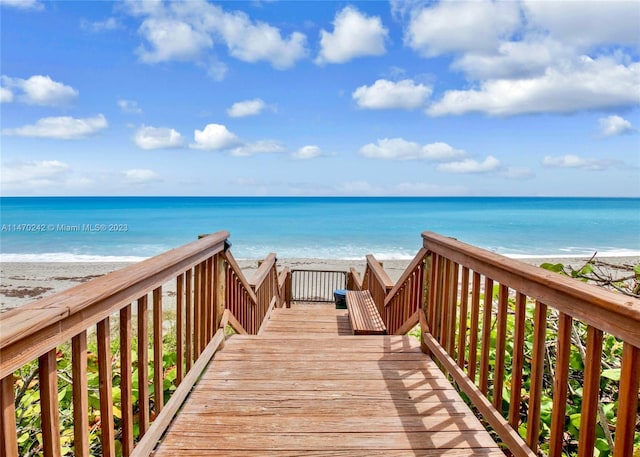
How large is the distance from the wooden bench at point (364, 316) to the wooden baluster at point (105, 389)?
3337mm

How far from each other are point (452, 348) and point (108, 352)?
2.11 meters

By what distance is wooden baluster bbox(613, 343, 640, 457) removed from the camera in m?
1.14

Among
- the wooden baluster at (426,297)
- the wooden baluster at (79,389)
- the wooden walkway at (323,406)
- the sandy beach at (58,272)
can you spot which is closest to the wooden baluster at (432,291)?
the wooden baluster at (426,297)

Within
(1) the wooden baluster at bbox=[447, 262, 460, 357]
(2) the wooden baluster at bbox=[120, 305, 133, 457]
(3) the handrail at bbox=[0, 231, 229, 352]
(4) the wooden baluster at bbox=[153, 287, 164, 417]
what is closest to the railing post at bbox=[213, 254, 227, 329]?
(3) the handrail at bbox=[0, 231, 229, 352]

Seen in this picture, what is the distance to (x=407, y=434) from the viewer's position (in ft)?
6.79

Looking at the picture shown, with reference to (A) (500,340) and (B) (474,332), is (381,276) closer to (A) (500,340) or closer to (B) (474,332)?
(B) (474,332)

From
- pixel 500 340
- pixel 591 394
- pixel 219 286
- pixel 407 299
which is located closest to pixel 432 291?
pixel 407 299

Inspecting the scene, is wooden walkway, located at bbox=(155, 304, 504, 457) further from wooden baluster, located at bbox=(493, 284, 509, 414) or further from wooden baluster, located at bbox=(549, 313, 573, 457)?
wooden baluster, located at bbox=(549, 313, 573, 457)

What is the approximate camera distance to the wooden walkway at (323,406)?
77.2 inches

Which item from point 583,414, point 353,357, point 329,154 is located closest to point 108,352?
point 583,414

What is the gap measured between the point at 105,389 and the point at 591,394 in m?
1.65

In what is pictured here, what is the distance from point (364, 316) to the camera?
521cm

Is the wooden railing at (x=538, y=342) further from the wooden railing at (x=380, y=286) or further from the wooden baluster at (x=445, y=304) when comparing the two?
the wooden railing at (x=380, y=286)

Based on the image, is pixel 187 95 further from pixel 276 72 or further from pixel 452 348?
pixel 452 348
